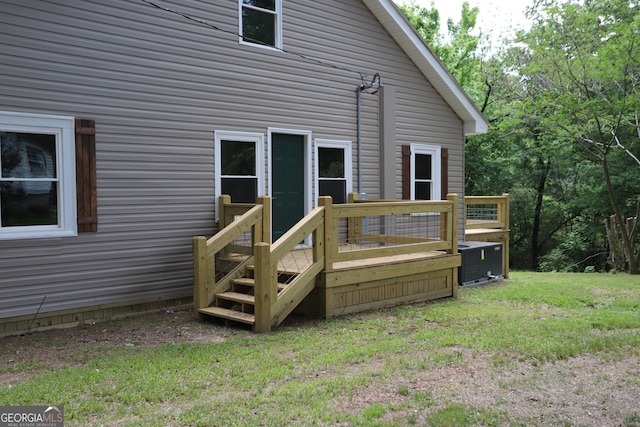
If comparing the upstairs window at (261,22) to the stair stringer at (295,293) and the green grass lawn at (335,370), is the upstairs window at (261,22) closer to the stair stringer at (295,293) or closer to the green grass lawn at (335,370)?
the stair stringer at (295,293)

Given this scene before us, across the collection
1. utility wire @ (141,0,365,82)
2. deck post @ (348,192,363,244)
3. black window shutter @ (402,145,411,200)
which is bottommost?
deck post @ (348,192,363,244)

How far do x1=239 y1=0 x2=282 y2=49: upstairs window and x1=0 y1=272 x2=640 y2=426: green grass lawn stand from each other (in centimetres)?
451

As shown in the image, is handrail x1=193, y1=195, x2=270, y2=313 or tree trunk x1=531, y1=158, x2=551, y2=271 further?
tree trunk x1=531, y1=158, x2=551, y2=271

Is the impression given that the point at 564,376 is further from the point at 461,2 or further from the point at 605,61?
the point at 461,2

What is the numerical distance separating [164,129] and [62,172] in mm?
1489

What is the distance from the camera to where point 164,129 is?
298 inches

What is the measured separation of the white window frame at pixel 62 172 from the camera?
6.47 metres

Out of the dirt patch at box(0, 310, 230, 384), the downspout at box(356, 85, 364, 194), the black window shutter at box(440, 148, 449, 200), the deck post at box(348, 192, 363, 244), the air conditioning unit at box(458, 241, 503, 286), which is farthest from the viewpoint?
the black window shutter at box(440, 148, 449, 200)

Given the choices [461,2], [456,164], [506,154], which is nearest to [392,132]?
[456,164]

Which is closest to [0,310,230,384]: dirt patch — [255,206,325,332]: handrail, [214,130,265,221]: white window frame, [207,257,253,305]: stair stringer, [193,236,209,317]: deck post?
[193,236,209,317]: deck post

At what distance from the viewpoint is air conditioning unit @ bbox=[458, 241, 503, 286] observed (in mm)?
10375

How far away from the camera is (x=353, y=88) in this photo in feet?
32.5

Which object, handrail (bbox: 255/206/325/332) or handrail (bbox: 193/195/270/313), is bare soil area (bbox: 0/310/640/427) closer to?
handrail (bbox: 255/206/325/332)

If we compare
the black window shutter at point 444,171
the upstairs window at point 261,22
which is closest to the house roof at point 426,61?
the black window shutter at point 444,171
